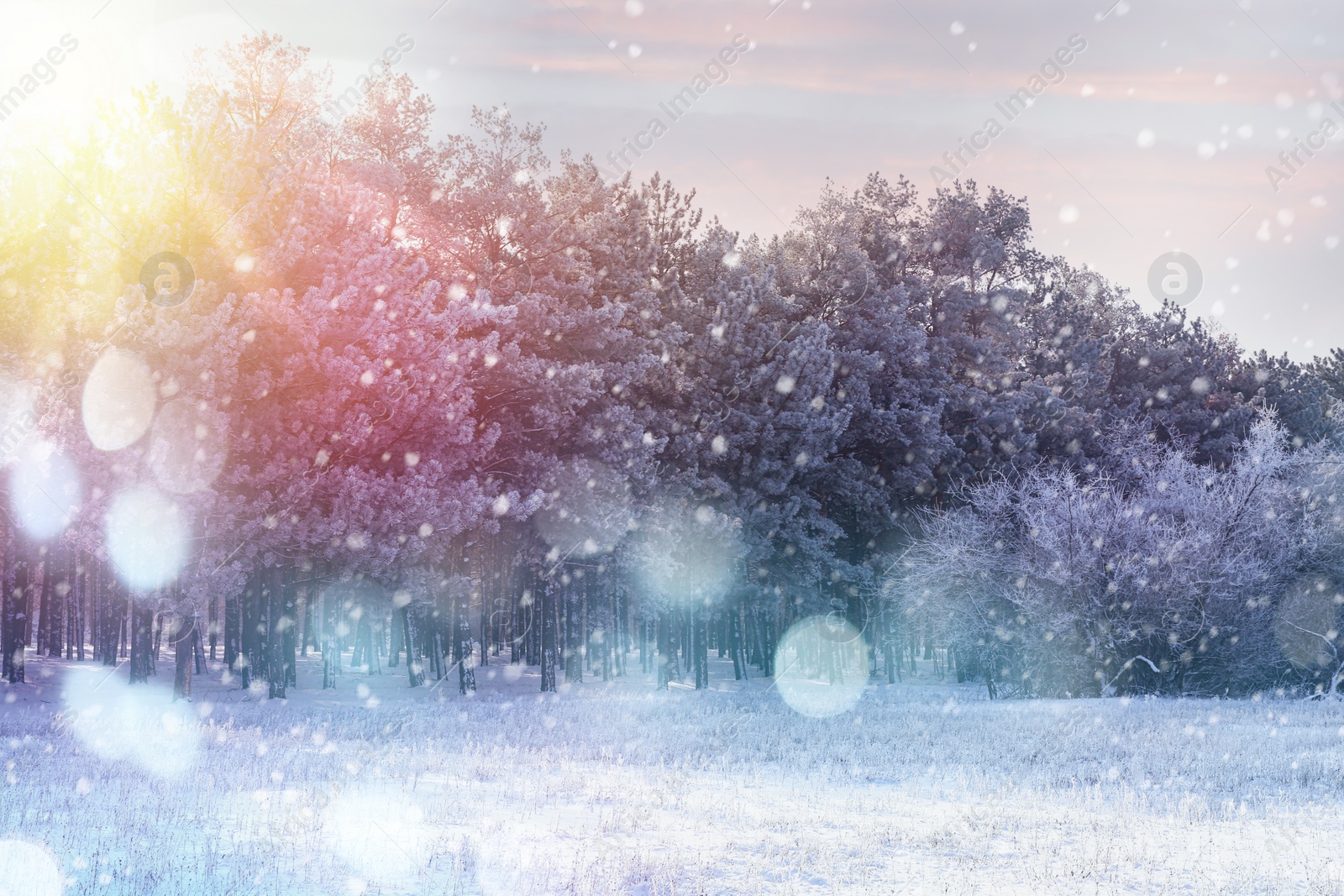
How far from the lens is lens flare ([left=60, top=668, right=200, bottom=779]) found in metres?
15.3

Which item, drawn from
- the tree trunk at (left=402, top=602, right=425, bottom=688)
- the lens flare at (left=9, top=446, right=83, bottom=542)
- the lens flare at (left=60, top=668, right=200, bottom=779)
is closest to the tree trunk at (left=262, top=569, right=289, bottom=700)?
the lens flare at (left=60, top=668, right=200, bottom=779)

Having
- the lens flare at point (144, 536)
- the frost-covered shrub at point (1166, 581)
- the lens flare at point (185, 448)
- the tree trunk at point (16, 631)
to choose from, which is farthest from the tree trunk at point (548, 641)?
the tree trunk at point (16, 631)

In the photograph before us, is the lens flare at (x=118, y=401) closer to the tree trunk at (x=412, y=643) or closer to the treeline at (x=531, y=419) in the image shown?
the treeline at (x=531, y=419)

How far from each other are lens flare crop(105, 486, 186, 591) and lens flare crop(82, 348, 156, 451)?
1228 millimetres

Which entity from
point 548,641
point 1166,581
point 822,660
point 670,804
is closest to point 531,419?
point 548,641

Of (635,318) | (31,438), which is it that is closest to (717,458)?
(635,318)

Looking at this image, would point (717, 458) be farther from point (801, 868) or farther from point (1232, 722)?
point (801, 868)

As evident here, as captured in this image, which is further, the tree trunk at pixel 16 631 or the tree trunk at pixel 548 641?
the tree trunk at pixel 548 641

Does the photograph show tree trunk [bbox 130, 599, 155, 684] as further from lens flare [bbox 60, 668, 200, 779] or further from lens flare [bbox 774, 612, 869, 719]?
lens flare [bbox 774, 612, 869, 719]

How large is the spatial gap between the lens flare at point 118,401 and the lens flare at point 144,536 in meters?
1.23

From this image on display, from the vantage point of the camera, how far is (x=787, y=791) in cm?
1425

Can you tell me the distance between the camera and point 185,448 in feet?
75.2

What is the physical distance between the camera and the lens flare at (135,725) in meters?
15.3

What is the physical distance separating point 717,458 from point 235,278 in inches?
613
